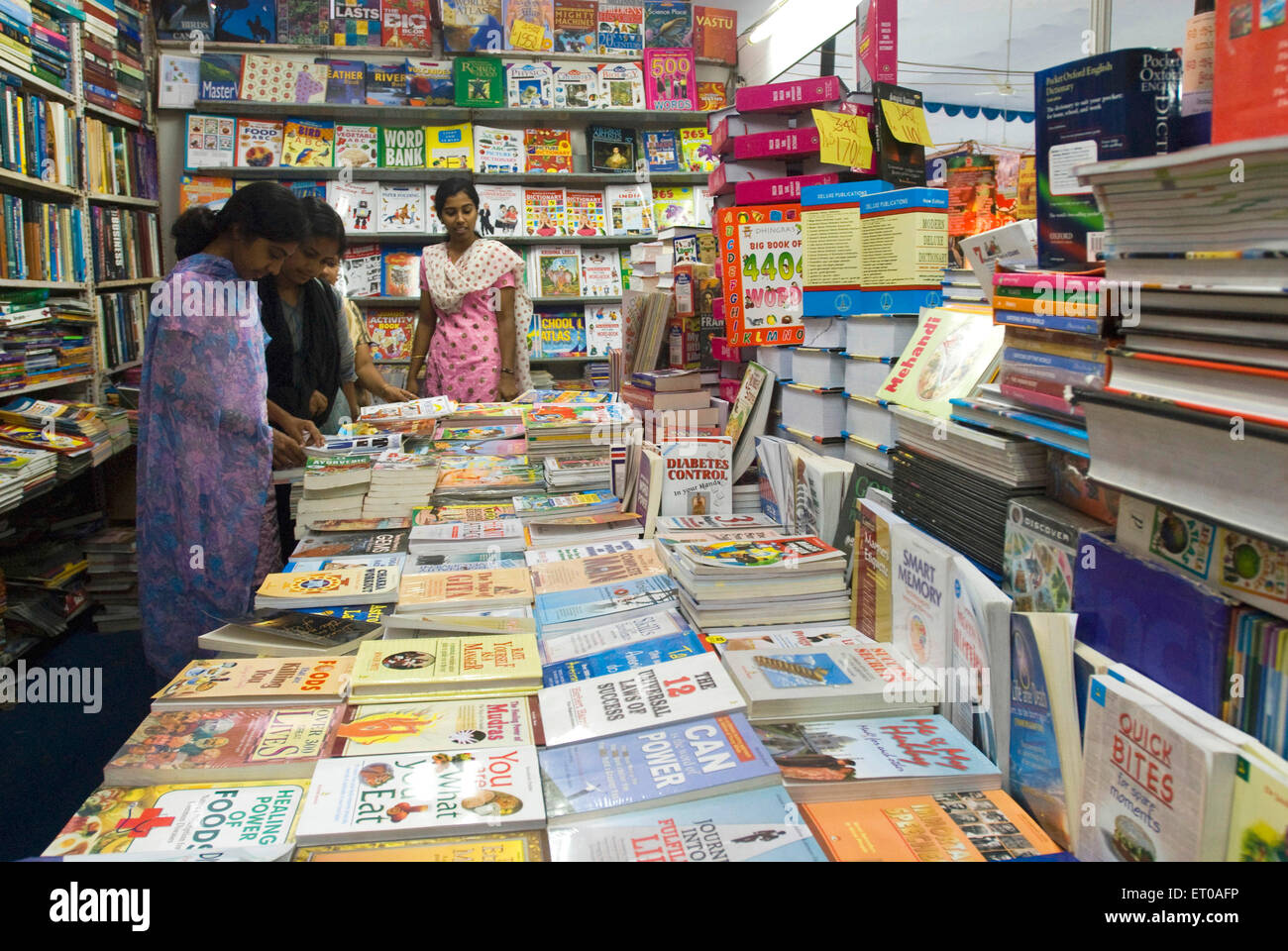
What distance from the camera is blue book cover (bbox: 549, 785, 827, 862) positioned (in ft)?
2.99

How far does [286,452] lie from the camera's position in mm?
2529

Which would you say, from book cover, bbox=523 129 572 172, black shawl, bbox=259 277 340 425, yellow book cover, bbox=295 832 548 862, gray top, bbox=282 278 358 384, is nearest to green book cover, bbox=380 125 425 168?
book cover, bbox=523 129 572 172

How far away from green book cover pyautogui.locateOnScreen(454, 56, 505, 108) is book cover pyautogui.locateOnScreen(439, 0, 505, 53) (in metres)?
0.09

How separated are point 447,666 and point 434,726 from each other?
0.50ft

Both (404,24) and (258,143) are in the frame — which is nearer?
(258,143)

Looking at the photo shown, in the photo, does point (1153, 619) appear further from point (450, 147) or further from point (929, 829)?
point (450, 147)

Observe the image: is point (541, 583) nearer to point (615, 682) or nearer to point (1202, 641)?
point (615, 682)

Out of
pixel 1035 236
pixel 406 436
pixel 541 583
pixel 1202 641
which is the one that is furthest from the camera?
pixel 406 436

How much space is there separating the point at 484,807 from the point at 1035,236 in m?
0.94

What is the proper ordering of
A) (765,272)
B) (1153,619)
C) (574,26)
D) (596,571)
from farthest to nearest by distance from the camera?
(574,26), (765,272), (596,571), (1153,619)

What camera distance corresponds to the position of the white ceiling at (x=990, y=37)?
5.17 meters

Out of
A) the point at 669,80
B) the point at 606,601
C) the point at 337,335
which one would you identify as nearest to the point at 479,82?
the point at 669,80
